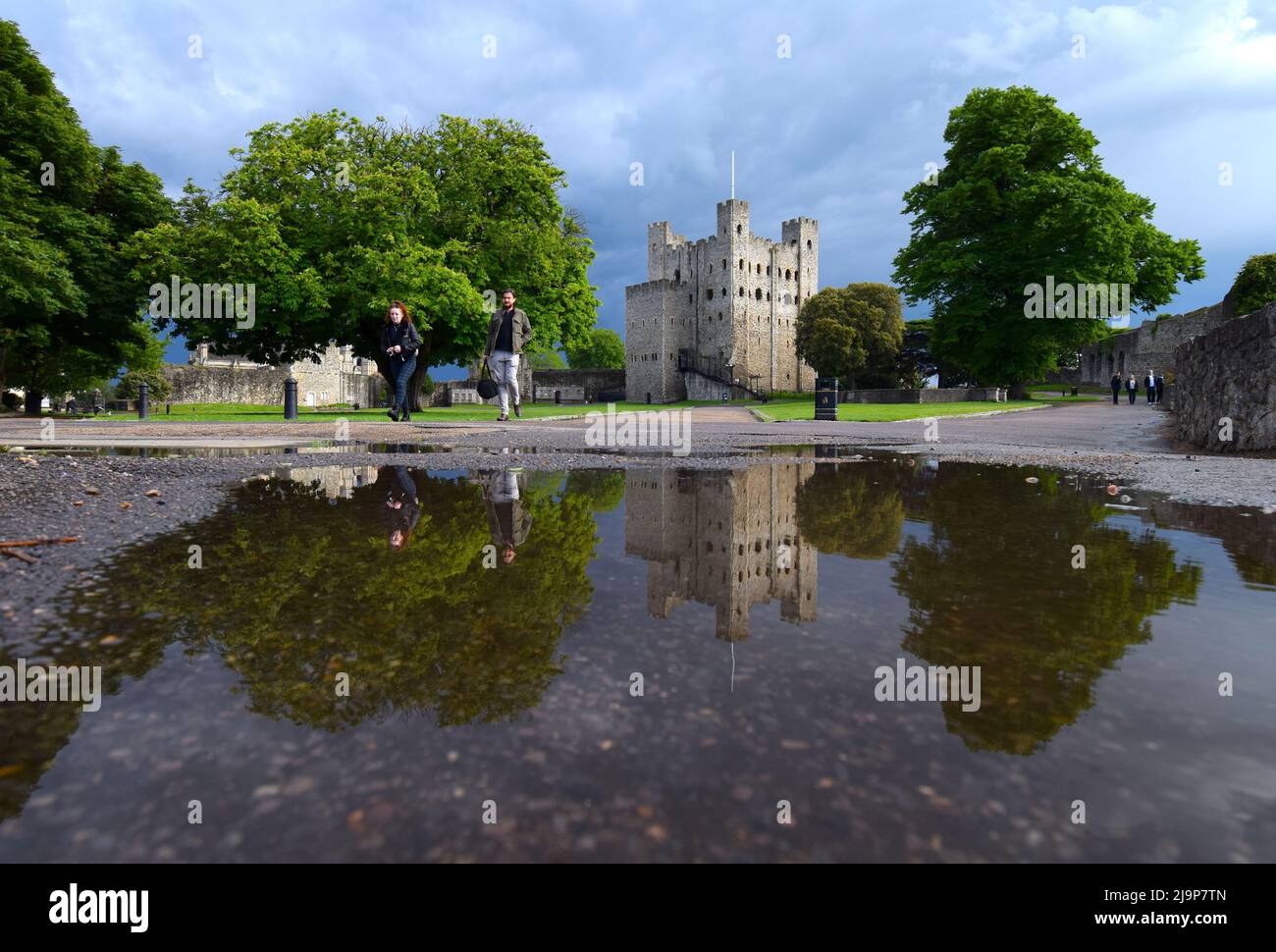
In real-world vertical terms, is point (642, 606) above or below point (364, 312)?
below

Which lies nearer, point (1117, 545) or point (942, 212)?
point (1117, 545)

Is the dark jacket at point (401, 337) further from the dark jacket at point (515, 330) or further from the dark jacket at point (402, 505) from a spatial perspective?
the dark jacket at point (402, 505)

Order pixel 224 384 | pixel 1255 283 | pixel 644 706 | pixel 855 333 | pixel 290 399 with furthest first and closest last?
pixel 855 333 < pixel 224 384 < pixel 1255 283 < pixel 290 399 < pixel 644 706

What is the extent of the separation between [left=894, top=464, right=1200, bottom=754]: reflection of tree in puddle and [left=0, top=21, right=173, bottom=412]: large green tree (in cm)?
2460

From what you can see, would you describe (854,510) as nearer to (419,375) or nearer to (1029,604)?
(1029,604)

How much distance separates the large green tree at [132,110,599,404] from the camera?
22906mm

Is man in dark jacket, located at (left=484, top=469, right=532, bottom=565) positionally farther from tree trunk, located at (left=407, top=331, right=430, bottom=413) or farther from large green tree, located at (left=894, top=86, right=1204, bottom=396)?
large green tree, located at (left=894, top=86, right=1204, bottom=396)

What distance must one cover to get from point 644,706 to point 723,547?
1954 millimetres

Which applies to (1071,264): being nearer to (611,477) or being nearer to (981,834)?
(611,477)

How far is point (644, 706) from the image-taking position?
1.77 m

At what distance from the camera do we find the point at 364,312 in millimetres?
24453

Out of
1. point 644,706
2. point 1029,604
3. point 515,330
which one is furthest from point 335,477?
point 515,330

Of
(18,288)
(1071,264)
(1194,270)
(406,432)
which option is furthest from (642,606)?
(1194,270)

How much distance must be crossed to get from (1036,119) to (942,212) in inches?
208
